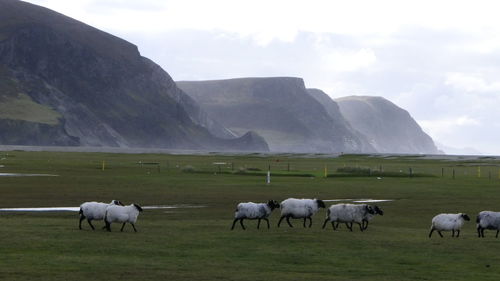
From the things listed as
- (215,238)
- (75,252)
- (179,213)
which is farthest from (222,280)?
(179,213)

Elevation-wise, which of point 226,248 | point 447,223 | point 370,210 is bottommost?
point 226,248

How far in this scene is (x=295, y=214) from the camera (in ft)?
118

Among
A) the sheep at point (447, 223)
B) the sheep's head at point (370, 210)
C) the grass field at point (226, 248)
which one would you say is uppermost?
the sheep's head at point (370, 210)

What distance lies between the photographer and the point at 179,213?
4372 cm

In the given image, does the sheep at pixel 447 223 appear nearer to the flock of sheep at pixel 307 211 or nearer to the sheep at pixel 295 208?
the flock of sheep at pixel 307 211

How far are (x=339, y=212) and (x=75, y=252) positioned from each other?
1279 cm

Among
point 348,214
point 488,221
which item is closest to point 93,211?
point 348,214

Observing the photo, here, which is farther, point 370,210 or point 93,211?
point 370,210

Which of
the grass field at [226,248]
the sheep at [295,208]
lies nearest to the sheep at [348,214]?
the grass field at [226,248]

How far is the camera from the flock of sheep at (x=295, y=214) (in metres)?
33.2

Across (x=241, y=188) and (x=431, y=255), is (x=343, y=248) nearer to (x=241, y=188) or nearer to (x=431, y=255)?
(x=431, y=255)

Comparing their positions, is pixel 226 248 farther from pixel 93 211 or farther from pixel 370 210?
pixel 370 210

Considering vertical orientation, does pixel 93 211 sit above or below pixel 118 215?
above

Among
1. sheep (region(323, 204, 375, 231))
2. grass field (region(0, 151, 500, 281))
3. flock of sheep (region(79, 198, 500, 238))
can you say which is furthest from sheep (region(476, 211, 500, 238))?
sheep (region(323, 204, 375, 231))
